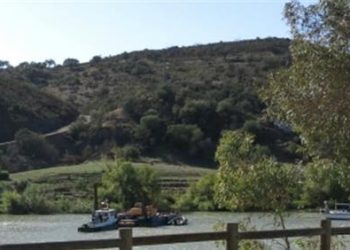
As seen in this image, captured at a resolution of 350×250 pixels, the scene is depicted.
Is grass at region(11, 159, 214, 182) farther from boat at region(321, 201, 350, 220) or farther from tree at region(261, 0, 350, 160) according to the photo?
tree at region(261, 0, 350, 160)

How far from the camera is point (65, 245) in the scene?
399 inches

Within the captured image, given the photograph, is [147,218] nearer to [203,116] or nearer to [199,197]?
[199,197]

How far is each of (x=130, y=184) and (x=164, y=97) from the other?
43346mm

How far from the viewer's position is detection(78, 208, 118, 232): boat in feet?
276

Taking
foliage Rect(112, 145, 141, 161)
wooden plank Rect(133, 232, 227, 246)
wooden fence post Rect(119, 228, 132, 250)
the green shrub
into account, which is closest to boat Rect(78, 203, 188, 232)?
the green shrub

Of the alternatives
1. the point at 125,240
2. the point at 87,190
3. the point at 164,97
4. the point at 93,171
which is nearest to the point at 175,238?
the point at 125,240

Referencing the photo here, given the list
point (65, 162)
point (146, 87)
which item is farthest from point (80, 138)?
point (146, 87)

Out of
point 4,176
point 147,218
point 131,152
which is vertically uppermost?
point 131,152

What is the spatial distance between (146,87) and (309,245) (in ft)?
491

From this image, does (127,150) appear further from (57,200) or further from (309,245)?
(309,245)

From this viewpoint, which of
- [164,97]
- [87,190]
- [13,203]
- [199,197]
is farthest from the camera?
[164,97]

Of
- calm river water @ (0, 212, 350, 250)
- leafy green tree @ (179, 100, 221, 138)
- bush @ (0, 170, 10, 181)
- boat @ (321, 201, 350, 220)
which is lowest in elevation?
boat @ (321, 201, 350, 220)

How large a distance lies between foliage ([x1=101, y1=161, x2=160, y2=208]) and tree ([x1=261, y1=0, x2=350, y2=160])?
9758cm

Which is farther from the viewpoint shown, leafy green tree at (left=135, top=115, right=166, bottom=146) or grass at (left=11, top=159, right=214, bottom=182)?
leafy green tree at (left=135, top=115, right=166, bottom=146)
